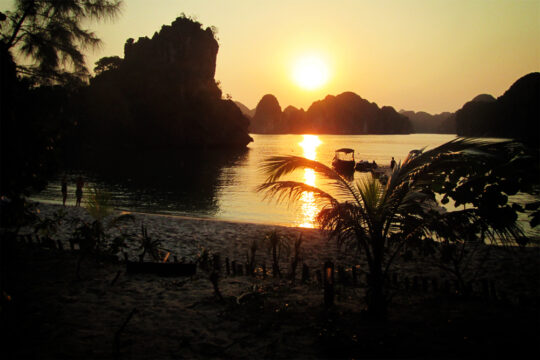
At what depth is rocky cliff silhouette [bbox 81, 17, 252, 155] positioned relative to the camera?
8956 cm

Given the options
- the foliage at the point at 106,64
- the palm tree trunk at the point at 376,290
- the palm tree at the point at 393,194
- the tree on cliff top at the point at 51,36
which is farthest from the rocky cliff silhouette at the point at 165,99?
the palm tree trunk at the point at 376,290

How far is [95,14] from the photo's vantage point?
893cm

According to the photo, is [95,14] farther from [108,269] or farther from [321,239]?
[321,239]

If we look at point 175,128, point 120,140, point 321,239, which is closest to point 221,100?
point 175,128

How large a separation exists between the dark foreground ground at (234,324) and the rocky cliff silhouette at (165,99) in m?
86.7

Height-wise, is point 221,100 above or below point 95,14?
above

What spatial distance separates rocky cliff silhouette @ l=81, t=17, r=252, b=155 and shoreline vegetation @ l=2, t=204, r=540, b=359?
85981 mm

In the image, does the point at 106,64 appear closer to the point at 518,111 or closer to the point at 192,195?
the point at 192,195

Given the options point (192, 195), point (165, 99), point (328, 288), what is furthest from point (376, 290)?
point (165, 99)

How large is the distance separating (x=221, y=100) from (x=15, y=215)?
11347 cm

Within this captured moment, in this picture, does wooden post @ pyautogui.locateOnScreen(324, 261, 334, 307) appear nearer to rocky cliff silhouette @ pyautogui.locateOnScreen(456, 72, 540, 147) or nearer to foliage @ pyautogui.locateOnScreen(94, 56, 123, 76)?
rocky cliff silhouette @ pyautogui.locateOnScreen(456, 72, 540, 147)

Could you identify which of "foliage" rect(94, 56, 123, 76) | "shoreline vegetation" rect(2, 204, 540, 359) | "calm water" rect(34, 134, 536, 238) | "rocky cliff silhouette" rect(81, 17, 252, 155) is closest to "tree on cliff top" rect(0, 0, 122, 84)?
"shoreline vegetation" rect(2, 204, 540, 359)

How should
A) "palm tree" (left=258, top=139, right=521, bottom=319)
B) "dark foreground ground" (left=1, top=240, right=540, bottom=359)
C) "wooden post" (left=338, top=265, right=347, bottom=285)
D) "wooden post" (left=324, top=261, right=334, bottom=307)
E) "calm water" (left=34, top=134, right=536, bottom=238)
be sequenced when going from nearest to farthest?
"dark foreground ground" (left=1, top=240, right=540, bottom=359) < "palm tree" (left=258, top=139, right=521, bottom=319) < "wooden post" (left=324, top=261, right=334, bottom=307) < "wooden post" (left=338, top=265, right=347, bottom=285) < "calm water" (left=34, top=134, right=536, bottom=238)

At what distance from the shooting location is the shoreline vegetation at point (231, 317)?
4.71m
